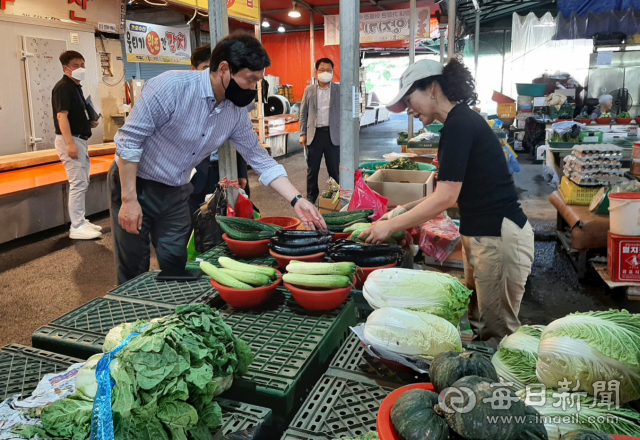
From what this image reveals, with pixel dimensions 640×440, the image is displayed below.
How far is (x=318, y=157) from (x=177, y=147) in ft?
17.6

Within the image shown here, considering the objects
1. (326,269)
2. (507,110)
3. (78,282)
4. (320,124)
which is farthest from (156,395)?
(507,110)

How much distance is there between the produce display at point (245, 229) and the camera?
8.96ft

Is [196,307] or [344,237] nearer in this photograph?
[196,307]

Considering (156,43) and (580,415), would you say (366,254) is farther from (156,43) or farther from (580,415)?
(156,43)

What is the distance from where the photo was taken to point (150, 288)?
2367mm

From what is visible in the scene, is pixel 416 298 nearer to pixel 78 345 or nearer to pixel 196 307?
pixel 196 307

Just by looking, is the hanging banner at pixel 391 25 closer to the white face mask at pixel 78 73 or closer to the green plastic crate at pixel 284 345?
the white face mask at pixel 78 73

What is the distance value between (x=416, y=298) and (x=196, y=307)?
2.76ft

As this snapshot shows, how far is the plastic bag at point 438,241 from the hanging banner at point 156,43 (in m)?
9.83

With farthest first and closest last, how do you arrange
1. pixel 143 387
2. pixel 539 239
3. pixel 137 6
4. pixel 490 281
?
pixel 137 6, pixel 539 239, pixel 490 281, pixel 143 387

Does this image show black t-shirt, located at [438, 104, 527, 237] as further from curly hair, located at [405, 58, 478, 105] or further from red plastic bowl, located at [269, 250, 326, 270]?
red plastic bowl, located at [269, 250, 326, 270]

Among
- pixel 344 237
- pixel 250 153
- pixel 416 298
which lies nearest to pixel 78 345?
pixel 416 298

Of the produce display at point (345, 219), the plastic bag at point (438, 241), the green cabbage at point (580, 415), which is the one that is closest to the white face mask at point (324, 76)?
the plastic bag at point (438, 241)

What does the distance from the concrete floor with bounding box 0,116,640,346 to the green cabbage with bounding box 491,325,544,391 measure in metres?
3.01
